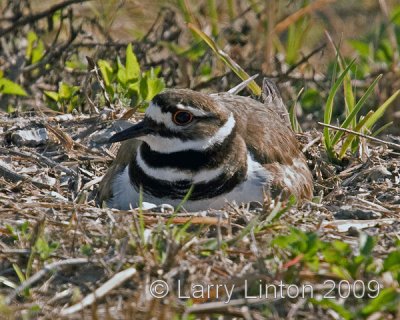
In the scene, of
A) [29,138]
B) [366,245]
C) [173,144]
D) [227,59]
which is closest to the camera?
[366,245]

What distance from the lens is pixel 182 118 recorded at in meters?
5.94

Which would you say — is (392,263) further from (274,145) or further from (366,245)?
(274,145)

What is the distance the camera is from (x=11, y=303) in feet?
14.8

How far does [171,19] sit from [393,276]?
4.96 m

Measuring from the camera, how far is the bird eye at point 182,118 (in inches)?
233

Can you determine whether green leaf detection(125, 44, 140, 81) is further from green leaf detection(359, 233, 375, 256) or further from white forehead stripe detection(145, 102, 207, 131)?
green leaf detection(359, 233, 375, 256)

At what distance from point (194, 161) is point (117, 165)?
0.72 m

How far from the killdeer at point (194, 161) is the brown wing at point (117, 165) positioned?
0.01 m

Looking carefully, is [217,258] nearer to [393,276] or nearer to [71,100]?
[393,276]

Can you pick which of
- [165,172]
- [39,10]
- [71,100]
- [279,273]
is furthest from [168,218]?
[39,10]

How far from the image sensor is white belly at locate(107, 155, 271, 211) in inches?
231

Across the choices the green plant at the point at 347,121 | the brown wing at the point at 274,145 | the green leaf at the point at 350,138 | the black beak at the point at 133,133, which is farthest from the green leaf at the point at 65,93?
the green leaf at the point at 350,138

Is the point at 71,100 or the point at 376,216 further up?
the point at 376,216

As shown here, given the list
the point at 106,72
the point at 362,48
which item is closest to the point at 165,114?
the point at 106,72
